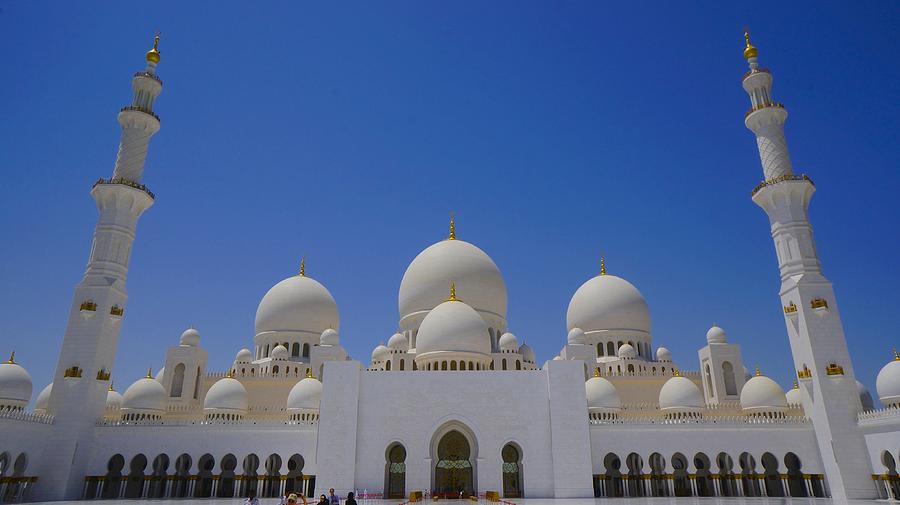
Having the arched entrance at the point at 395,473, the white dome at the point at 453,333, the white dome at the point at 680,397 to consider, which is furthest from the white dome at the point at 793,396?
the arched entrance at the point at 395,473

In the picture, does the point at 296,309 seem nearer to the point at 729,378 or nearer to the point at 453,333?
the point at 453,333

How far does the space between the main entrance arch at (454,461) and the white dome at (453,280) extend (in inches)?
289

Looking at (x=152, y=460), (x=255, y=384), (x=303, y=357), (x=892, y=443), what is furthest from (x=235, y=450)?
(x=892, y=443)

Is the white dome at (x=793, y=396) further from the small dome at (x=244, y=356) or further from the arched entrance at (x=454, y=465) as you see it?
the small dome at (x=244, y=356)

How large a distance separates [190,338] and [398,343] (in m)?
10.6

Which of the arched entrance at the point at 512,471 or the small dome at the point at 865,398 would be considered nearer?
the arched entrance at the point at 512,471

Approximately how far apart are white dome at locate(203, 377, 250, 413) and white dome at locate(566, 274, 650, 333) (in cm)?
1687

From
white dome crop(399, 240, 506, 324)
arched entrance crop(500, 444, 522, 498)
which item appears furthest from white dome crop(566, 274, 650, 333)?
arched entrance crop(500, 444, 522, 498)

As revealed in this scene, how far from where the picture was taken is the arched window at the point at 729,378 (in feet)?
88.9

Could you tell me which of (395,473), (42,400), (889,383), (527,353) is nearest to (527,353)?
(527,353)

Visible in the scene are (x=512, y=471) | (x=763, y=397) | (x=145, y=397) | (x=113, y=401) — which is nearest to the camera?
(x=512, y=471)

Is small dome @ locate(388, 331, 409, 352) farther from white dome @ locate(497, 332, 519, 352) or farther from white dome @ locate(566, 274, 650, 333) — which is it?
white dome @ locate(566, 274, 650, 333)

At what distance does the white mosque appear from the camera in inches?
773

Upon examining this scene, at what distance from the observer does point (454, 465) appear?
67.1 ft
